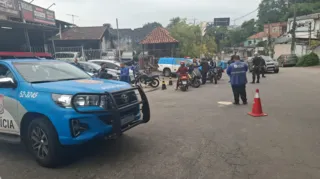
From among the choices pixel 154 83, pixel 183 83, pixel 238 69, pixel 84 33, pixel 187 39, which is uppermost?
pixel 84 33

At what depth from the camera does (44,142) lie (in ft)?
Result: 13.7

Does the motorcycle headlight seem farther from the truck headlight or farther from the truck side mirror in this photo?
the truck side mirror

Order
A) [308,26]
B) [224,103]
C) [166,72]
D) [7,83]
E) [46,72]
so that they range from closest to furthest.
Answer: [7,83] < [46,72] < [224,103] < [166,72] < [308,26]

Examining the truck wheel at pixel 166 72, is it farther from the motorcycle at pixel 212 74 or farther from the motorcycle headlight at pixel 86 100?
the motorcycle headlight at pixel 86 100

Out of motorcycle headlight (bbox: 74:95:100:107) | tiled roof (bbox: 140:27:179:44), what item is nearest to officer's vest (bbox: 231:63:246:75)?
motorcycle headlight (bbox: 74:95:100:107)

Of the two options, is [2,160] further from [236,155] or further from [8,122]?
[236,155]

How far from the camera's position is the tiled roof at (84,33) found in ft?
114

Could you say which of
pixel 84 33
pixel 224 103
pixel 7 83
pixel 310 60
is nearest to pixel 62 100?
pixel 7 83

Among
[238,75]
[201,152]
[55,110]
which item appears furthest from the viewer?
[238,75]

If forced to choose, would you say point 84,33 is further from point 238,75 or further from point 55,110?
point 55,110

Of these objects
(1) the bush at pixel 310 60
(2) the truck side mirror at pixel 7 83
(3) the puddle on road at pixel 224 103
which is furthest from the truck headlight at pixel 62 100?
(1) the bush at pixel 310 60

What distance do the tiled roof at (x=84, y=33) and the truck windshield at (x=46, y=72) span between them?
30795 millimetres

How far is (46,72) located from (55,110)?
4.50 ft

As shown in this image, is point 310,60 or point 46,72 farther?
point 310,60
